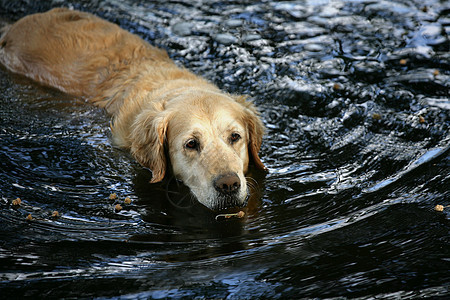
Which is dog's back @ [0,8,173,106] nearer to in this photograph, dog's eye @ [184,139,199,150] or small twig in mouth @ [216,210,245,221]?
dog's eye @ [184,139,199,150]

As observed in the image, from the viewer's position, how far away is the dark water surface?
320cm

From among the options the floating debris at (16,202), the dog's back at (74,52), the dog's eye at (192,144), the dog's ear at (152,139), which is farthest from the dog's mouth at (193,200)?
the dog's back at (74,52)

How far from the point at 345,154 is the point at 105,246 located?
2490 millimetres

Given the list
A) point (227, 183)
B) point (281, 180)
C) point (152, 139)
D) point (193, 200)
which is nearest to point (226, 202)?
point (227, 183)

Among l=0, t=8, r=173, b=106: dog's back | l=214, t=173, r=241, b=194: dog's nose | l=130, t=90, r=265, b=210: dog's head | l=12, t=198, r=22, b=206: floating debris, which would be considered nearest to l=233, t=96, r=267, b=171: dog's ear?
l=130, t=90, r=265, b=210: dog's head

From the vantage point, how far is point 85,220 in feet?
13.2

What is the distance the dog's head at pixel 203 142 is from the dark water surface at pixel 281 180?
20 centimetres

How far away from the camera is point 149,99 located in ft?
16.9

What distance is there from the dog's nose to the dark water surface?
29 centimetres

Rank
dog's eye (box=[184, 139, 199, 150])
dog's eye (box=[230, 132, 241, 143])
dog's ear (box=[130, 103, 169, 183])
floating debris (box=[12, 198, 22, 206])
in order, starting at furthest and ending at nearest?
1. dog's ear (box=[130, 103, 169, 183])
2. dog's eye (box=[230, 132, 241, 143])
3. dog's eye (box=[184, 139, 199, 150])
4. floating debris (box=[12, 198, 22, 206])

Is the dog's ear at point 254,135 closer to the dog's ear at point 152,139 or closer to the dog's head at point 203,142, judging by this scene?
the dog's head at point 203,142

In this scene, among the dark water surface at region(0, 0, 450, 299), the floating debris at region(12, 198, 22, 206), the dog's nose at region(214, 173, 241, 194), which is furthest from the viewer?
the floating debris at region(12, 198, 22, 206)

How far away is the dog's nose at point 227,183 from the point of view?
3.90 metres

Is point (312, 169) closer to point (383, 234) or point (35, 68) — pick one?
point (383, 234)
